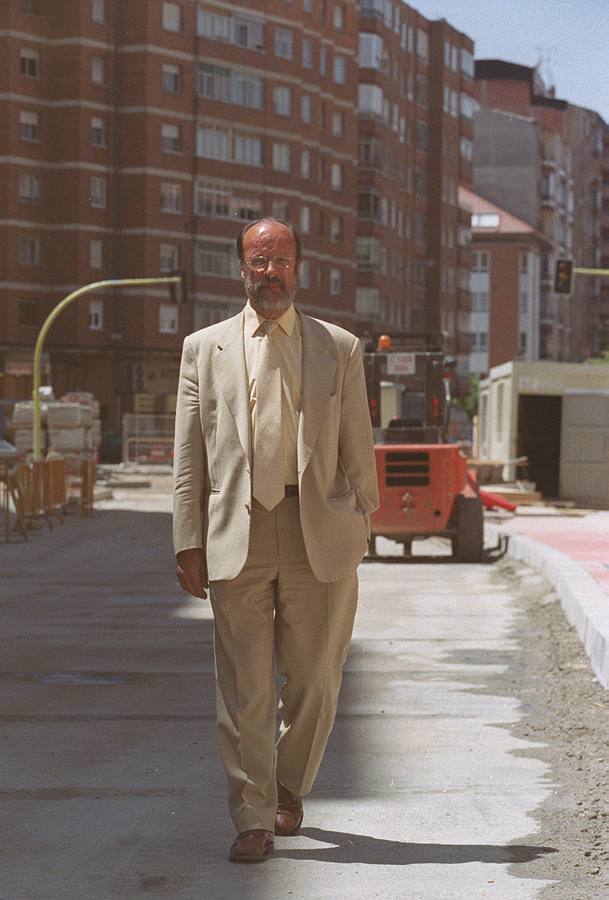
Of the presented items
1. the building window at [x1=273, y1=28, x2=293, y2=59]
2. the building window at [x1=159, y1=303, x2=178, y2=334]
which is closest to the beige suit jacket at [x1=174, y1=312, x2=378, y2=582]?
the building window at [x1=159, y1=303, x2=178, y2=334]

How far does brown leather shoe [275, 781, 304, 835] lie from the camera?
18.6 feet

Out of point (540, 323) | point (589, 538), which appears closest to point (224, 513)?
point (589, 538)

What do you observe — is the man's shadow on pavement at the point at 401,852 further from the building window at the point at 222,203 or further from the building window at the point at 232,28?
the building window at the point at 232,28

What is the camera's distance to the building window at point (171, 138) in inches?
3088

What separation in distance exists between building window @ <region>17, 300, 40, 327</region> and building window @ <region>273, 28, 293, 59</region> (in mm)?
17596

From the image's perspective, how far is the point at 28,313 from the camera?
75.2 metres

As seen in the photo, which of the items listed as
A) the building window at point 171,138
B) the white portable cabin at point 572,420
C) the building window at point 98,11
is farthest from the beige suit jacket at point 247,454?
the building window at point 171,138

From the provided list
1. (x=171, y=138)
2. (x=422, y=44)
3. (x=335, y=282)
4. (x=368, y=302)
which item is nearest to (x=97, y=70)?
(x=171, y=138)

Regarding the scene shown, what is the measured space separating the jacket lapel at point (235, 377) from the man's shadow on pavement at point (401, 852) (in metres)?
1.23

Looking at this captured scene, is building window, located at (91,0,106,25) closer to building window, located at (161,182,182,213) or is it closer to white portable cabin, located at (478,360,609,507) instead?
building window, located at (161,182,182,213)

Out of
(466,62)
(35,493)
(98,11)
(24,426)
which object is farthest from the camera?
(466,62)

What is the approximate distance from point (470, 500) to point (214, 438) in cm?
1619

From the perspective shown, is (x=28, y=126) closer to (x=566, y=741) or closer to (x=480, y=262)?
(x=480, y=262)

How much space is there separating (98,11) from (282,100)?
11.0 meters
